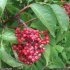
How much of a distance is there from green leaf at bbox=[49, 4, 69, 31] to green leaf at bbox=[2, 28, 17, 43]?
0.23 meters

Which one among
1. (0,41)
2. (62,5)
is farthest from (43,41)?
(62,5)

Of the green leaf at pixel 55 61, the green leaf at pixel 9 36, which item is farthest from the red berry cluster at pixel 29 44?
the green leaf at pixel 55 61

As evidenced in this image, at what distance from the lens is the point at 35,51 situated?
1262 mm

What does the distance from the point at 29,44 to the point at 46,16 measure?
7.6 inches

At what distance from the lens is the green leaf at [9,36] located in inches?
53.0

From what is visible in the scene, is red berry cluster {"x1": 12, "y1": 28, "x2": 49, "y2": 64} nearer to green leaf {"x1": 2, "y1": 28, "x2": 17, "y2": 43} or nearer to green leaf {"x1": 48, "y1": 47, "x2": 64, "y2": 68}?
green leaf {"x1": 2, "y1": 28, "x2": 17, "y2": 43}

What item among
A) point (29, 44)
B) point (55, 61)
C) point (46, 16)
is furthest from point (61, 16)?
point (55, 61)

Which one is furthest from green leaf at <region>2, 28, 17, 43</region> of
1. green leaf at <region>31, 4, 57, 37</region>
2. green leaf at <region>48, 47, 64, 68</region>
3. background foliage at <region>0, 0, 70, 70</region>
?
green leaf at <region>48, 47, 64, 68</region>

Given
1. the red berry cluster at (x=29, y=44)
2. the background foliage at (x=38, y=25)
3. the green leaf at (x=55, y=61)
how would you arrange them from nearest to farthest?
the red berry cluster at (x=29, y=44), the background foliage at (x=38, y=25), the green leaf at (x=55, y=61)

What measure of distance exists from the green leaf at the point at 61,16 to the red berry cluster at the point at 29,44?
14cm

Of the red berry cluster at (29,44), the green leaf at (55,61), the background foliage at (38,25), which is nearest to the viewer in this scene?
the red berry cluster at (29,44)

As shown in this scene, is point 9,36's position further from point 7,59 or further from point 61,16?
point 61,16

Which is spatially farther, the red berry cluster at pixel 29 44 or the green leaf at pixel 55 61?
the green leaf at pixel 55 61

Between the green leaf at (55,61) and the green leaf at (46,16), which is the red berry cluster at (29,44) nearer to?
the green leaf at (46,16)
